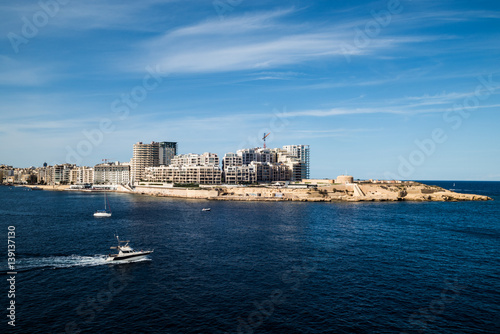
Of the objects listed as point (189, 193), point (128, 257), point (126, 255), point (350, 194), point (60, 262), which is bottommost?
point (60, 262)

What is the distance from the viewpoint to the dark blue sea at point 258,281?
32.2m

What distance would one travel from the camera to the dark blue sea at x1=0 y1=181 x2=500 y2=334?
32188 millimetres

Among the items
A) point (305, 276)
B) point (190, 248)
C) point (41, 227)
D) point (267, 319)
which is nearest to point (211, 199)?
point (41, 227)

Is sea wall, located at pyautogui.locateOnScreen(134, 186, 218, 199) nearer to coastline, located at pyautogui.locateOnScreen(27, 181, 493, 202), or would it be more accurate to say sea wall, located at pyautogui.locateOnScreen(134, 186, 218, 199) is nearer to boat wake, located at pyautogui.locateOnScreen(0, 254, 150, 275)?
coastline, located at pyautogui.locateOnScreen(27, 181, 493, 202)

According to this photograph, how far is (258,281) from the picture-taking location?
42469 millimetres

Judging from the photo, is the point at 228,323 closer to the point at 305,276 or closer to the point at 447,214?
the point at 305,276

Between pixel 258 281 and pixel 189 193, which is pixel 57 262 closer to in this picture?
pixel 258 281

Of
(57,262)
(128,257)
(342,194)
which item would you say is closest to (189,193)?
(342,194)

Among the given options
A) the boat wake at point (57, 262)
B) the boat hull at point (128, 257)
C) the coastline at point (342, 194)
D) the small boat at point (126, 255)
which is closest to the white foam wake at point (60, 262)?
the boat wake at point (57, 262)

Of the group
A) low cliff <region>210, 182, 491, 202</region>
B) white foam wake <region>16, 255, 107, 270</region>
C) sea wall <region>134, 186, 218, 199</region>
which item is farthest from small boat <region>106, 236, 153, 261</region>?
sea wall <region>134, 186, 218, 199</region>

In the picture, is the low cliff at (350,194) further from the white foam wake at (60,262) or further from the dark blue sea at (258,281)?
the white foam wake at (60,262)

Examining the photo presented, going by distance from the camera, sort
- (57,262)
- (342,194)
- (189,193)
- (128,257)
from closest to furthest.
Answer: (57,262)
(128,257)
(342,194)
(189,193)

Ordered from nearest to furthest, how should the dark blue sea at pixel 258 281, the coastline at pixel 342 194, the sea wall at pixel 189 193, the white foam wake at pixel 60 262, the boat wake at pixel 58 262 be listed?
the dark blue sea at pixel 258 281 < the boat wake at pixel 58 262 < the white foam wake at pixel 60 262 < the coastline at pixel 342 194 < the sea wall at pixel 189 193

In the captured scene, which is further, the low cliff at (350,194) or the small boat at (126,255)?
the low cliff at (350,194)
